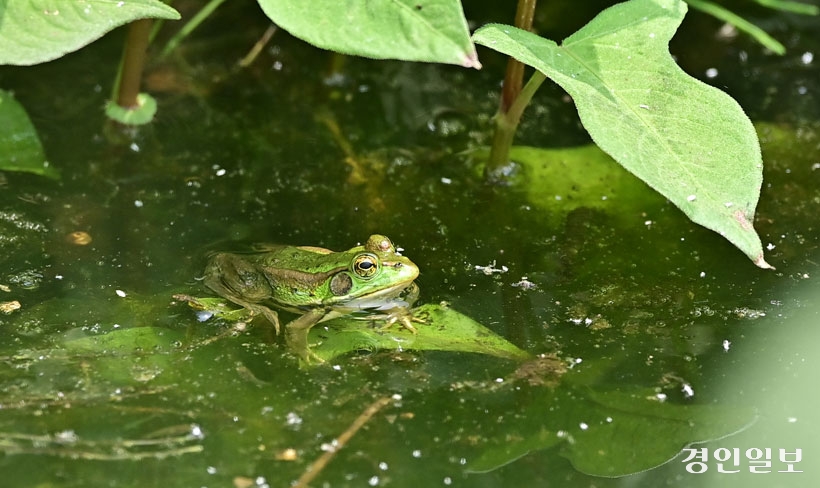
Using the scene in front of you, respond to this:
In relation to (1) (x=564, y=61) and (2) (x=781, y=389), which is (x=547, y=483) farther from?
(1) (x=564, y=61)

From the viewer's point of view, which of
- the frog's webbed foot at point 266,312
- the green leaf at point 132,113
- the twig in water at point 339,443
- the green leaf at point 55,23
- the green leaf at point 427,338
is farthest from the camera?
the green leaf at point 132,113

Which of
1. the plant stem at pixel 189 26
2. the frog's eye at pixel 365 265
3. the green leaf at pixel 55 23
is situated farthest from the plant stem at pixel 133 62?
the frog's eye at pixel 365 265

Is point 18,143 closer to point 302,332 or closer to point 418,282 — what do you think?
point 302,332

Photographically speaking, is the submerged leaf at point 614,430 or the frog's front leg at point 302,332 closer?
the submerged leaf at point 614,430

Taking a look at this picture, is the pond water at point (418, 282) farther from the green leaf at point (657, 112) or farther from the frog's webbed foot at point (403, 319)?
the green leaf at point (657, 112)

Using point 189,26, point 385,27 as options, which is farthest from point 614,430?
point 189,26

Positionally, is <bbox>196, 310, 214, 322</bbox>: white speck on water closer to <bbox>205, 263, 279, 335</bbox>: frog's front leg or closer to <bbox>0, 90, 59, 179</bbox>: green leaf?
<bbox>205, 263, 279, 335</bbox>: frog's front leg

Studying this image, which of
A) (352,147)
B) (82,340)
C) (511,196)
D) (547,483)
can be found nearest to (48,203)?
(82,340)

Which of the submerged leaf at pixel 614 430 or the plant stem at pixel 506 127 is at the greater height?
the plant stem at pixel 506 127
